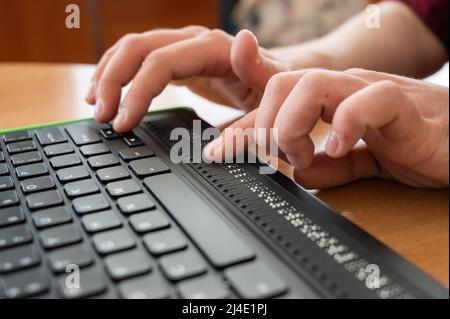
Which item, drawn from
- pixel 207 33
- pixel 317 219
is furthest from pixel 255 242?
pixel 207 33

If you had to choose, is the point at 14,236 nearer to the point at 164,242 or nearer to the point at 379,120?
the point at 164,242

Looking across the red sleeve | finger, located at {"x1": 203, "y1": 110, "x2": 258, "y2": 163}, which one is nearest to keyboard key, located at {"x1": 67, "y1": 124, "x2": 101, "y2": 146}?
finger, located at {"x1": 203, "y1": 110, "x2": 258, "y2": 163}

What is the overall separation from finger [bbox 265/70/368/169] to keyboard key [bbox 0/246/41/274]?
6.6 inches

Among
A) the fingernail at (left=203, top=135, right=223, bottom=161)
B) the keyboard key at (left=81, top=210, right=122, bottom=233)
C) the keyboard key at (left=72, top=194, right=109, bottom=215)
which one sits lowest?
A: the keyboard key at (left=72, top=194, right=109, bottom=215)

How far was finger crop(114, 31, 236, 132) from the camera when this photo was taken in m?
0.49

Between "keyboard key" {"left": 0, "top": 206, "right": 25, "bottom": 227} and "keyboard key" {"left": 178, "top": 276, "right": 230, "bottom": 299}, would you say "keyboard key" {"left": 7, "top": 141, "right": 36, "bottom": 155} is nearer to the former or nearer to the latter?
"keyboard key" {"left": 0, "top": 206, "right": 25, "bottom": 227}

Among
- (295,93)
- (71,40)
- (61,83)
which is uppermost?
(295,93)

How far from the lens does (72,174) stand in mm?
376

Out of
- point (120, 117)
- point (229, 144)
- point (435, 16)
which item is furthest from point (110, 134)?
point (435, 16)

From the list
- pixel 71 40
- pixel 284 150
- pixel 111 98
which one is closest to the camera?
pixel 284 150

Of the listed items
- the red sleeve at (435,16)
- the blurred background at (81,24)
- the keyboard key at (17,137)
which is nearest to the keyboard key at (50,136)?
the keyboard key at (17,137)
